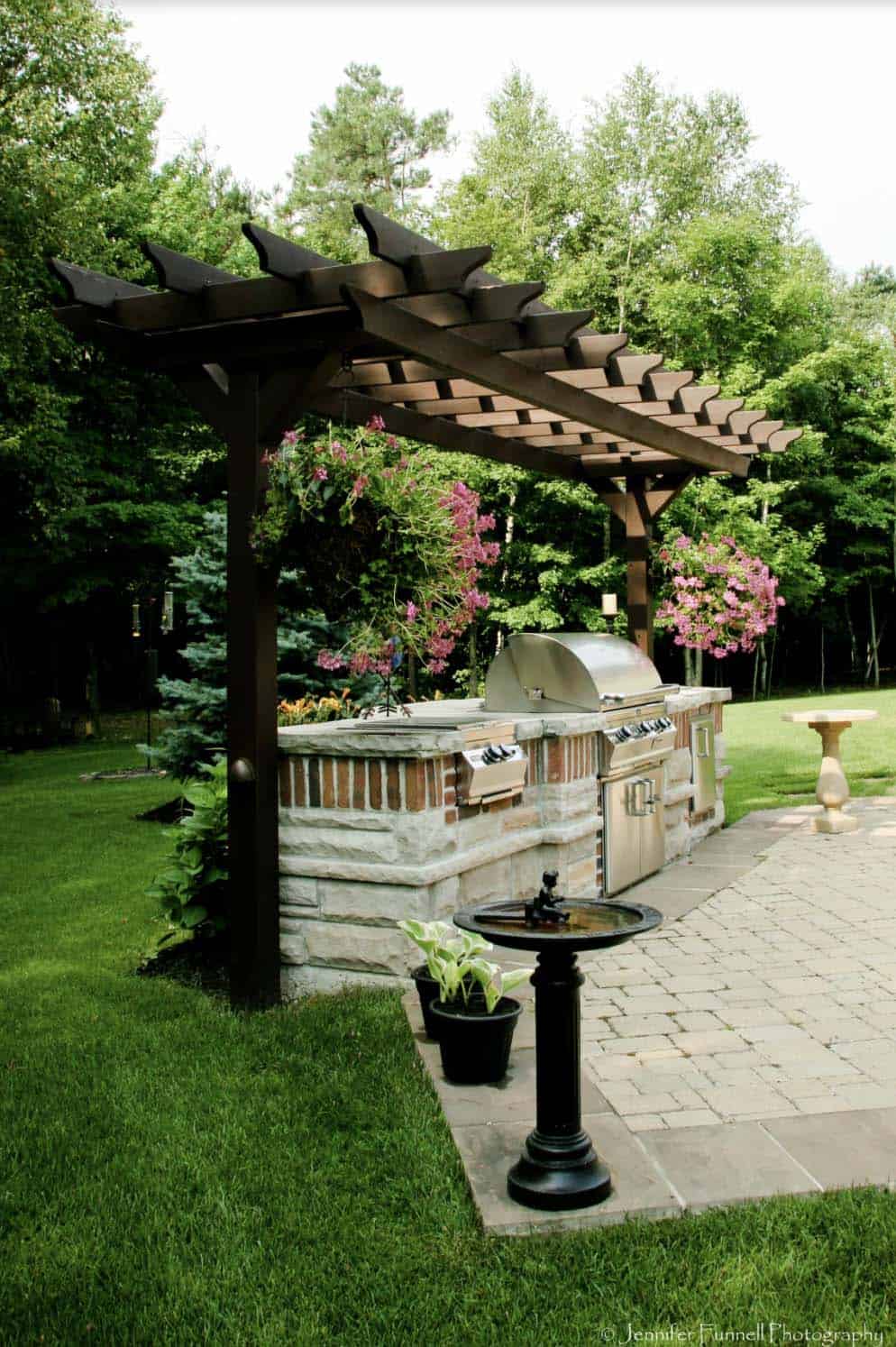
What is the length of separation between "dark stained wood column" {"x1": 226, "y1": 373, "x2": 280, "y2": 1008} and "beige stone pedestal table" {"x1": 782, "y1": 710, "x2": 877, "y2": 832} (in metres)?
4.94

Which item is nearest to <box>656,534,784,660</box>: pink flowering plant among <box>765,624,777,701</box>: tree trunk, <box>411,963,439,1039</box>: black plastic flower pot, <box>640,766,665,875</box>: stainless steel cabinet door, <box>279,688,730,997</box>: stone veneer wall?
<box>640,766,665,875</box>: stainless steel cabinet door

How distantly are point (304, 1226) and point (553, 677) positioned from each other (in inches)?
152

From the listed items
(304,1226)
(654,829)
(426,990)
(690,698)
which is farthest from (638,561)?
(304,1226)

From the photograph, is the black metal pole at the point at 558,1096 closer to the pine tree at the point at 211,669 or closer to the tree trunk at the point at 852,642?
the pine tree at the point at 211,669

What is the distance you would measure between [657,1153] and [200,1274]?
1.25 metres

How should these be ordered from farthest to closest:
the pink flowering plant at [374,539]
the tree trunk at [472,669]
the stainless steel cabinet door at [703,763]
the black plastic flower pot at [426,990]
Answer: the tree trunk at [472,669]
the stainless steel cabinet door at [703,763]
the pink flowering plant at [374,539]
the black plastic flower pot at [426,990]

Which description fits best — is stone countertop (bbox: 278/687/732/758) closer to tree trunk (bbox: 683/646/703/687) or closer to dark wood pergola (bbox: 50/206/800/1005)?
dark wood pergola (bbox: 50/206/800/1005)

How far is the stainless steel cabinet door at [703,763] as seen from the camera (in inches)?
307

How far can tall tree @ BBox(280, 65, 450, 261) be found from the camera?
2522cm

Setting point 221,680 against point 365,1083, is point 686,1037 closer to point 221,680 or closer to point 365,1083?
point 365,1083

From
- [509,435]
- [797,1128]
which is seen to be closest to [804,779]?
[509,435]

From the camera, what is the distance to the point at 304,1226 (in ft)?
9.02

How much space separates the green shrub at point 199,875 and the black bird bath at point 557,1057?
7.48ft

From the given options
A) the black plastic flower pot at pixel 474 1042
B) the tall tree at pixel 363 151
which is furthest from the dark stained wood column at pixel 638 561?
the tall tree at pixel 363 151
